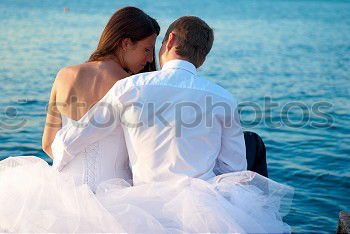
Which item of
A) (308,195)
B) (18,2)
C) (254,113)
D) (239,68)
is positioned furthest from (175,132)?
(18,2)

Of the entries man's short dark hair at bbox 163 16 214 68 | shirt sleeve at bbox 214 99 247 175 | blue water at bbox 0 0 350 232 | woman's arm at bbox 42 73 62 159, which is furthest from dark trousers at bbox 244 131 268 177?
blue water at bbox 0 0 350 232

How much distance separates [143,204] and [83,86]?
0.88 meters

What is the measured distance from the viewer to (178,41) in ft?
9.19

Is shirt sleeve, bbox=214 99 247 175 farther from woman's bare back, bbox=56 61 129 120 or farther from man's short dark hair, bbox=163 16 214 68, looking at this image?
woman's bare back, bbox=56 61 129 120

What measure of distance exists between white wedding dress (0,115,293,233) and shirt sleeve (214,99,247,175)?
12 cm

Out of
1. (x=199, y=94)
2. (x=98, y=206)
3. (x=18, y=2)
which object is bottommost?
(x=18, y=2)

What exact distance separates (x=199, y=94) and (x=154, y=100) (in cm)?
20

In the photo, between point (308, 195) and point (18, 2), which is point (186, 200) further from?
point (18, 2)

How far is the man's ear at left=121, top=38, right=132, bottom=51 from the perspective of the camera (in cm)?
330

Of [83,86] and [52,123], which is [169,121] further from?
[52,123]

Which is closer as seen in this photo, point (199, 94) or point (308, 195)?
point (199, 94)

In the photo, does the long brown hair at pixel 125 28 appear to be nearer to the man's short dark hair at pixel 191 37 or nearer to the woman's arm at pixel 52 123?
the woman's arm at pixel 52 123

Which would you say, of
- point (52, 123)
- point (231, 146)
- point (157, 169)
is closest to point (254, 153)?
point (231, 146)

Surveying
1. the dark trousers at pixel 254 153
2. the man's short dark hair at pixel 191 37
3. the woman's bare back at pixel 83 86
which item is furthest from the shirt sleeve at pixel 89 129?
the dark trousers at pixel 254 153
